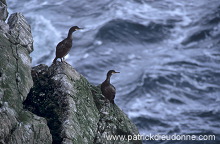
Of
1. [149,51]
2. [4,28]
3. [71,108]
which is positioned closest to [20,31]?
[4,28]

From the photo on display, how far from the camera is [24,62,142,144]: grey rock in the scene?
39.7 feet

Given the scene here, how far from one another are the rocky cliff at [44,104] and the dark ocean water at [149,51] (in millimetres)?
10917

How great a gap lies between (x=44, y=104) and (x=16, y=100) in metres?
1.19

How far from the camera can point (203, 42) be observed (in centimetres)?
3622

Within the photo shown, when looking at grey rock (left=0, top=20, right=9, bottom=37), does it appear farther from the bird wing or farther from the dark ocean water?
the dark ocean water

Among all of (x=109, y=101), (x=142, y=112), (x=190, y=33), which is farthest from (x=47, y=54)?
(x=109, y=101)

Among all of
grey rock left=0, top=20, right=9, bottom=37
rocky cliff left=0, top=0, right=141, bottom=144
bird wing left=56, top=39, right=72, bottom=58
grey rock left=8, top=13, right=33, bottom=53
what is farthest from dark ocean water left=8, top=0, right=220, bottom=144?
grey rock left=0, top=20, right=9, bottom=37

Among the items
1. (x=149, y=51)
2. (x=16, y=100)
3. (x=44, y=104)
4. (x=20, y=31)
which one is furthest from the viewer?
(x=149, y=51)

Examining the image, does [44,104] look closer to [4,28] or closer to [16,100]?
[16,100]

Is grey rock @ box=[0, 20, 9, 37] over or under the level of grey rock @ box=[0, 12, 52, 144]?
over

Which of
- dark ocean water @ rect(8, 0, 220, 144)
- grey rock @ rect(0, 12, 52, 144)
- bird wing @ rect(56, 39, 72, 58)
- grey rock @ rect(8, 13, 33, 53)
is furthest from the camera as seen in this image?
dark ocean water @ rect(8, 0, 220, 144)

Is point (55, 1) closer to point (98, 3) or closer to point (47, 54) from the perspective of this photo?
point (98, 3)

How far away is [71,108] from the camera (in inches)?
493

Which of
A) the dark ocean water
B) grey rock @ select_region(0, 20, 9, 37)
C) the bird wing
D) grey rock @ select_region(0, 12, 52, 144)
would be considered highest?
the dark ocean water
